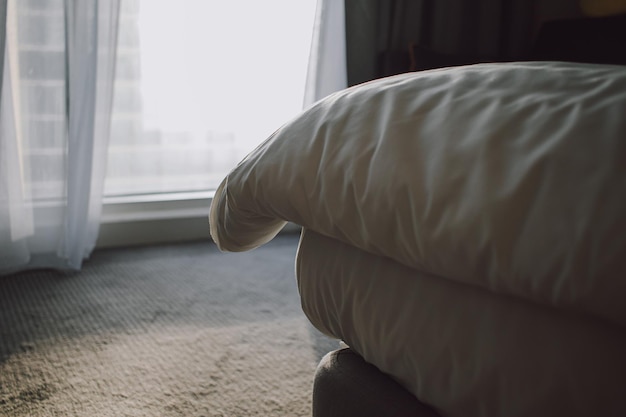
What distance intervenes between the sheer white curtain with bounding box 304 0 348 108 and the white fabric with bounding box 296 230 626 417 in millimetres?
1532

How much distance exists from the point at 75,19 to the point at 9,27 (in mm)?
184

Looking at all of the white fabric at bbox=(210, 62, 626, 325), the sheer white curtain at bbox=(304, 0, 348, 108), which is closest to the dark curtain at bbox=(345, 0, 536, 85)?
the sheer white curtain at bbox=(304, 0, 348, 108)

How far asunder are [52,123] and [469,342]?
62.2 inches

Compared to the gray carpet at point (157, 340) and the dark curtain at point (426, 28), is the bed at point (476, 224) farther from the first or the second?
the dark curtain at point (426, 28)

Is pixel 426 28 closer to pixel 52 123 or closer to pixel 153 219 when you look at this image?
pixel 153 219

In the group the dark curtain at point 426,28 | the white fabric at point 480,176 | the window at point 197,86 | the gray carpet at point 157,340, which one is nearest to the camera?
the white fabric at point 480,176

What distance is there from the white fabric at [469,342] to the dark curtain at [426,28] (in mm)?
1449

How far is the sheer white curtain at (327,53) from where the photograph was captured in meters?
2.12

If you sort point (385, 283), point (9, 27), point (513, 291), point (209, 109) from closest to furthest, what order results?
point (513, 291), point (385, 283), point (9, 27), point (209, 109)

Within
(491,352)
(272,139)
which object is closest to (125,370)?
(272,139)

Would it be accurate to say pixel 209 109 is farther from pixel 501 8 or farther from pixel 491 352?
pixel 491 352

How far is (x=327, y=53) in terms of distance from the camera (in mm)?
2158

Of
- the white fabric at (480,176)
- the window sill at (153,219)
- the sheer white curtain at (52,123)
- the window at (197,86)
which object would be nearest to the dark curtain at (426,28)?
the window at (197,86)

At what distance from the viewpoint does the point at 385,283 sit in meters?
0.61
